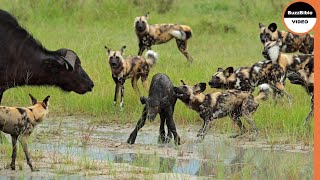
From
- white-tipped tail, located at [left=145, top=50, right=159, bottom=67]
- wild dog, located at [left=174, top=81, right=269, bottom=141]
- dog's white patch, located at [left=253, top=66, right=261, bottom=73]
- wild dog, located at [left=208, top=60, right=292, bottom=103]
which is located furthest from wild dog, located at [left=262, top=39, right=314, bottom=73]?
wild dog, located at [left=174, top=81, right=269, bottom=141]

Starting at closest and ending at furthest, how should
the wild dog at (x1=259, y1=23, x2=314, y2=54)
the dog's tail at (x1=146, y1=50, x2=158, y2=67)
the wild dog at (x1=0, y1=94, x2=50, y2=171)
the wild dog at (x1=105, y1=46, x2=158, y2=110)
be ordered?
the wild dog at (x1=0, y1=94, x2=50, y2=171)
the wild dog at (x1=105, y1=46, x2=158, y2=110)
the dog's tail at (x1=146, y1=50, x2=158, y2=67)
the wild dog at (x1=259, y1=23, x2=314, y2=54)

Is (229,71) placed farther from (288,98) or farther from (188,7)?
(188,7)

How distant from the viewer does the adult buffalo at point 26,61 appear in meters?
9.27

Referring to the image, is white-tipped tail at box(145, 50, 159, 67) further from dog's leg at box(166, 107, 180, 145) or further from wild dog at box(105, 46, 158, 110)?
dog's leg at box(166, 107, 180, 145)

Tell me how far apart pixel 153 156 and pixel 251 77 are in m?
3.11

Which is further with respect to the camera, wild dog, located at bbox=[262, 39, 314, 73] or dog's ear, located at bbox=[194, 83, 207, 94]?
wild dog, located at bbox=[262, 39, 314, 73]

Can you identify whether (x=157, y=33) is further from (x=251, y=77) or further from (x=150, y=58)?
(x=251, y=77)

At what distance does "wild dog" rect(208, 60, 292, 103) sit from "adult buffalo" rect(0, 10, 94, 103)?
2.06 meters

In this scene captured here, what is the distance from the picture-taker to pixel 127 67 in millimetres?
11977

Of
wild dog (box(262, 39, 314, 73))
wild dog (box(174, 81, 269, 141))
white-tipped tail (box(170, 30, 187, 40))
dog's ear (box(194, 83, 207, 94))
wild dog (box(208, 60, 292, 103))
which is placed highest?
white-tipped tail (box(170, 30, 187, 40))

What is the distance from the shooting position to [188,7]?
875 inches

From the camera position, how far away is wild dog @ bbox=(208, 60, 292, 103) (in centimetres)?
1085

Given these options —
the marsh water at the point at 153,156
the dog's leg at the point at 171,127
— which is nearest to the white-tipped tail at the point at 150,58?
the marsh water at the point at 153,156

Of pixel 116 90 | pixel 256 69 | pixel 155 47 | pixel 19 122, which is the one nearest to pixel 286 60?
pixel 256 69
